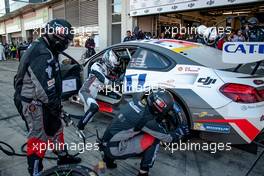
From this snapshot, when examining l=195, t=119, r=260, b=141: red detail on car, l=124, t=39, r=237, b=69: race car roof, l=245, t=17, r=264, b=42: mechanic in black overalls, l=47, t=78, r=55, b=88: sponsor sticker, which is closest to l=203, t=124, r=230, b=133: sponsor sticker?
l=195, t=119, r=260, b=141: red detail on car

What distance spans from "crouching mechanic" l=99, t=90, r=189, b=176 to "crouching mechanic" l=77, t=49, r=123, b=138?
1083 mm

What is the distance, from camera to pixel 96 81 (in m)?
3.82

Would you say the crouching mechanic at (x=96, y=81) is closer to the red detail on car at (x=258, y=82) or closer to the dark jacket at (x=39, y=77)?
the dark jacket at (x=39, y=77)

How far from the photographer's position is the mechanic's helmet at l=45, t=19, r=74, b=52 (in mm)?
2238

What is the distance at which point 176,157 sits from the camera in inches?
121

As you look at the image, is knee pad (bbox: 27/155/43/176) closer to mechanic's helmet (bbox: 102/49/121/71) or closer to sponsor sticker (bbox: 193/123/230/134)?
sponsor sticker (bbox: 193/123/230/134)

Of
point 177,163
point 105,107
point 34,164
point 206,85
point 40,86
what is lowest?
point 177,163

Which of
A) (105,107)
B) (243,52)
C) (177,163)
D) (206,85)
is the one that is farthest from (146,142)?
(105,107)

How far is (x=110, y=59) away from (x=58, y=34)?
1.74 metres

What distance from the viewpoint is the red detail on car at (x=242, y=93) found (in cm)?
256

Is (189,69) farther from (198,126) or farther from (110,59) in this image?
(110,59)

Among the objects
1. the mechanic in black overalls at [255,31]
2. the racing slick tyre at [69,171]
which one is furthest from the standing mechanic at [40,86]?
the mechanic in black overalls at [255,31]

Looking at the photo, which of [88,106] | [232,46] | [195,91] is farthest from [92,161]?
[232,46]

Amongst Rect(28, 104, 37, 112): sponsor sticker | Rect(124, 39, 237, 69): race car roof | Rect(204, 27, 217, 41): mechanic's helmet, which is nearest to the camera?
Rect(28, 104, 37, 112): sponsor sticker
